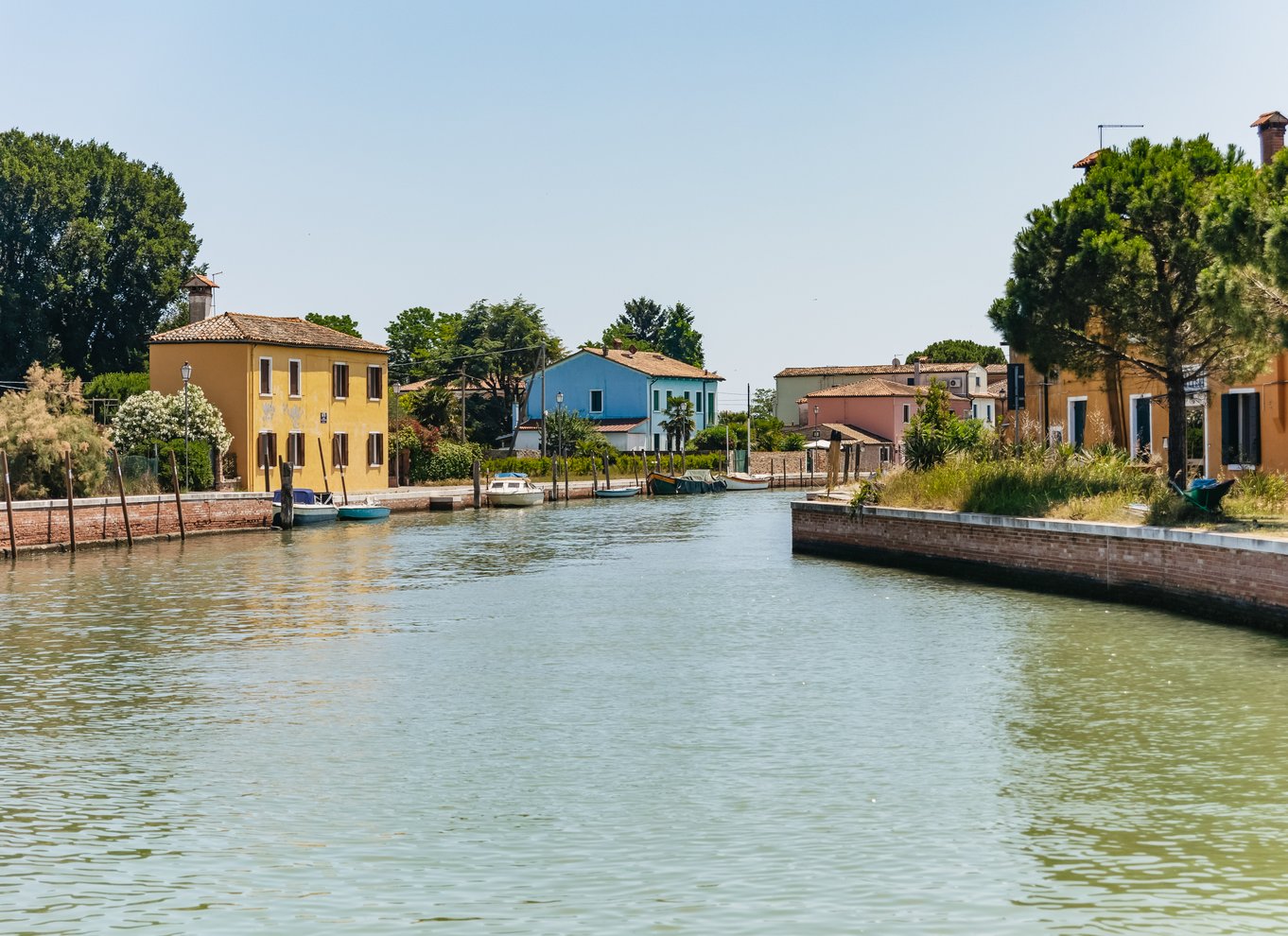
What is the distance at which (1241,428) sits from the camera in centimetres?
3284

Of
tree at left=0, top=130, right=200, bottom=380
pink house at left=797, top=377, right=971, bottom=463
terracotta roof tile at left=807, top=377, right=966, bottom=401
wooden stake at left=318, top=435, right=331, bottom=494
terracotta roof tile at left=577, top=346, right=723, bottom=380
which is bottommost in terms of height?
wooden stake at left=318, top=435, right=331, bottom=494

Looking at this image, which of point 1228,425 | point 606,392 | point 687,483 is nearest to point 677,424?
point 606,392

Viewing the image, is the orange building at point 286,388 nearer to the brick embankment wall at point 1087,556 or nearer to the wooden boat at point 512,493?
the wooden boat at point 512,493

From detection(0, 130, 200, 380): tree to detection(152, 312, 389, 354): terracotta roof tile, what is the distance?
58.9 ft

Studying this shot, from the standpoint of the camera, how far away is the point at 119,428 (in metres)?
51.9

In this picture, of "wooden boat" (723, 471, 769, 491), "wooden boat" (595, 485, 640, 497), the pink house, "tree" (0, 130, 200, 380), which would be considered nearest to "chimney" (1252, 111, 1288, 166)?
"wooden boat" (595, 485, 640, 497)

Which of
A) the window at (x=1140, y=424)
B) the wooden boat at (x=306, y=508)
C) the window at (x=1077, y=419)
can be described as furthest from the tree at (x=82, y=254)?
the window at (x=1140, y=424)

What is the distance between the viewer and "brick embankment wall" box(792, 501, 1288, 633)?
2111 centimetres

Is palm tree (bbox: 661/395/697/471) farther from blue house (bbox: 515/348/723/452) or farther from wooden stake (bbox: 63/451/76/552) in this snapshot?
wooden stake (bbox: 63/451/76/552)

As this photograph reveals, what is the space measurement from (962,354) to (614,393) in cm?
5171

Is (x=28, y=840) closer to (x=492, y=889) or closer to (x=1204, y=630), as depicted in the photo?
(x=492, y=889)

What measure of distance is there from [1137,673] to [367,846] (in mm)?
11155

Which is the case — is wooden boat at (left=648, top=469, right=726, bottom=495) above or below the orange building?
below

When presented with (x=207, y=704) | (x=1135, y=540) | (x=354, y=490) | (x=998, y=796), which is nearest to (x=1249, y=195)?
(x=1135, y=540)
